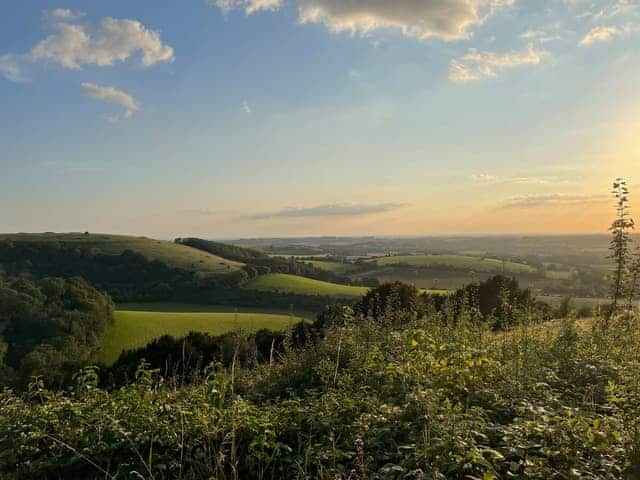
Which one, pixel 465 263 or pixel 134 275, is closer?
pixel 465 263

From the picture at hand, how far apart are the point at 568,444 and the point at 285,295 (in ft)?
184

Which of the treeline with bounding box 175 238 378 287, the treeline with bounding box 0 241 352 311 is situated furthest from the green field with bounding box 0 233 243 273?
the treeline with bounding box 175 238 378 287

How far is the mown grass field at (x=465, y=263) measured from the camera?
1857 centimetres

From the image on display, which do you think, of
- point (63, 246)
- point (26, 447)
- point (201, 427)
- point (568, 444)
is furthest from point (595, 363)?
point (63, 246)

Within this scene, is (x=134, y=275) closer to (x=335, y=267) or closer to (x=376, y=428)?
(x=335, y=267)

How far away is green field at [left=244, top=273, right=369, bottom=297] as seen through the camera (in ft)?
183

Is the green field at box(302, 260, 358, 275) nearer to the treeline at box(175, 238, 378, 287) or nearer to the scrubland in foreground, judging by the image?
the treeline at box(175, 238, 378, 287)

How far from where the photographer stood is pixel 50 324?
1650 inches

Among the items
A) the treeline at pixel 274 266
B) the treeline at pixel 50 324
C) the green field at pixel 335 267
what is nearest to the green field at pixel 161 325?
the treeline at pixel 50 324

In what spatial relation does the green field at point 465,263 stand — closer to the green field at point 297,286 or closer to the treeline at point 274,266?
the treeline at point 274,266

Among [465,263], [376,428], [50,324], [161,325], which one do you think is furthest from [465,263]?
[376,428]

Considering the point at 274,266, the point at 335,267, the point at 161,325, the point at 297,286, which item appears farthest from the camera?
the point at 335,267

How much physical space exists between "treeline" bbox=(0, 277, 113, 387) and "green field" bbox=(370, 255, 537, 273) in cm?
3083

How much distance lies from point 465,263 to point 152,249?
6695 cm
